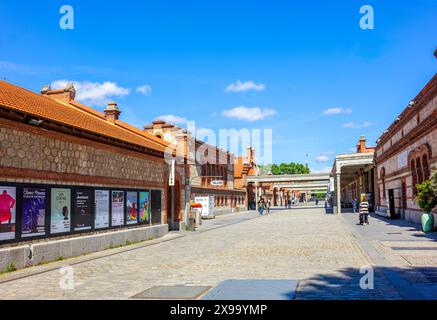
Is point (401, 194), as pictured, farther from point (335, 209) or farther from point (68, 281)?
point (68, 281)

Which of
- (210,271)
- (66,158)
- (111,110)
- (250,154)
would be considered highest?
(250,154)

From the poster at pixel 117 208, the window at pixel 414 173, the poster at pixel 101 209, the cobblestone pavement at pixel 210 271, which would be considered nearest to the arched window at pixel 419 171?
the window at pixel 414 173

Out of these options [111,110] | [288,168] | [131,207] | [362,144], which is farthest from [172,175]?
[288,168]

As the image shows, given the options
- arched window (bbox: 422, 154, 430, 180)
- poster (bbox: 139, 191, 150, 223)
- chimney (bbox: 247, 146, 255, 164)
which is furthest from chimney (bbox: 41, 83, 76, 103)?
chimney (bbox: 247, 146, 255, 164)

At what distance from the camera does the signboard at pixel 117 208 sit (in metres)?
16.4

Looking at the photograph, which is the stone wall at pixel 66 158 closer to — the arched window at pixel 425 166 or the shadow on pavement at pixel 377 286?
the shadow on pavement at pixel 377 286

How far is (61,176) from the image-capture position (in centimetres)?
1329

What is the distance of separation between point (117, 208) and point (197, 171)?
2769cm

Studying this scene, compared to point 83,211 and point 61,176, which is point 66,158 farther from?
point 83,211

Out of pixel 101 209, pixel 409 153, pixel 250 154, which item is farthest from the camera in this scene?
pixel 250 154

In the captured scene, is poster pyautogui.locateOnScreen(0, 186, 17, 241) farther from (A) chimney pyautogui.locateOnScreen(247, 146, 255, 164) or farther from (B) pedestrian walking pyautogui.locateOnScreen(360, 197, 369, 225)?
(A) chimney pyautogui.locateOnScreen(247, 146, 255, 164)

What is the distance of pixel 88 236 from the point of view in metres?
14.5

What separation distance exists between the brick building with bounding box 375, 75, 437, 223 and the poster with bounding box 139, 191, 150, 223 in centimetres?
1312
